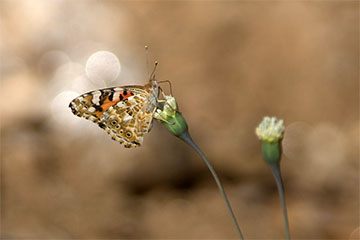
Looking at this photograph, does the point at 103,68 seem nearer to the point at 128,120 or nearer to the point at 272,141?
the point at 128,120

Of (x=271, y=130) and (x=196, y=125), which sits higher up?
(x=196, y=125)

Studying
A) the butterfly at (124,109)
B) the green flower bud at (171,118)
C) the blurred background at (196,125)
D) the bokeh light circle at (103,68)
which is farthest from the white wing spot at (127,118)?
the bokeh light circle at (103,68)

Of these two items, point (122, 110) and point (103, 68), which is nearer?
point (122, 110)

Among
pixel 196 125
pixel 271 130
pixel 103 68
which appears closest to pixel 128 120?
pixel 271 130

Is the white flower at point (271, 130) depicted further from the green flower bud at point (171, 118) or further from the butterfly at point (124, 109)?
the butterfly at point (124, 109)

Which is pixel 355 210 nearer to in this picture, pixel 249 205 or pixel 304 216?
pixel 304 216
